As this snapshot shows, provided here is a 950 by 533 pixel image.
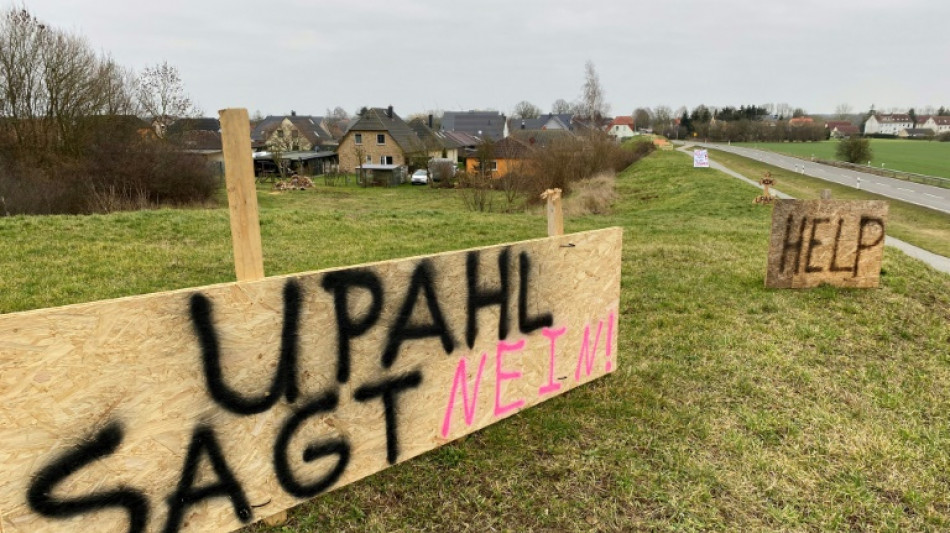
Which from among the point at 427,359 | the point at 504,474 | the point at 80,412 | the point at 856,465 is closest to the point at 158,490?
the point at 80,412

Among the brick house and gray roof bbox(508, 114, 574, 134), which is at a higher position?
gray roof bbox(508, 114, 574, 134)

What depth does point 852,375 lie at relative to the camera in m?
4.93

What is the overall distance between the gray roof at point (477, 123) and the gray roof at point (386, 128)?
827 inches

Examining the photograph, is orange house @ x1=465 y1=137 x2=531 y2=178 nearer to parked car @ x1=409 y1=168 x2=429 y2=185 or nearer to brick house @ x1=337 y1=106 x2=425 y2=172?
parked car @ x1=409 y1=168 x2=429 y2=185

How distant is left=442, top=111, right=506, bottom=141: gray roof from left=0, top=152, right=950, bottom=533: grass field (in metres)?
67.4

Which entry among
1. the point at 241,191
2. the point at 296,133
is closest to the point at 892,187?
the point at 241,191

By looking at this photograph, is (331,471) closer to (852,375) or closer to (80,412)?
(80,412)

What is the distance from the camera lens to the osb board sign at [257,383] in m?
2.35

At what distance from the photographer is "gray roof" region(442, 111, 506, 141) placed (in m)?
74.3

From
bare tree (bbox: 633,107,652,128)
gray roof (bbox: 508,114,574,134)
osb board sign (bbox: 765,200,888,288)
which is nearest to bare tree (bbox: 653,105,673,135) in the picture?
bare tree (bbox: 633,107,652,128)

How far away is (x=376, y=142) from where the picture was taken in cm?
5278

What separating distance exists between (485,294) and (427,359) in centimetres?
63

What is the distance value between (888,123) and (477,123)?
121768 mm

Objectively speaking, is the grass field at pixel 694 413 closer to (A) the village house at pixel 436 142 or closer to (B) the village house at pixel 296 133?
(A) the village house at pixel 436 142
